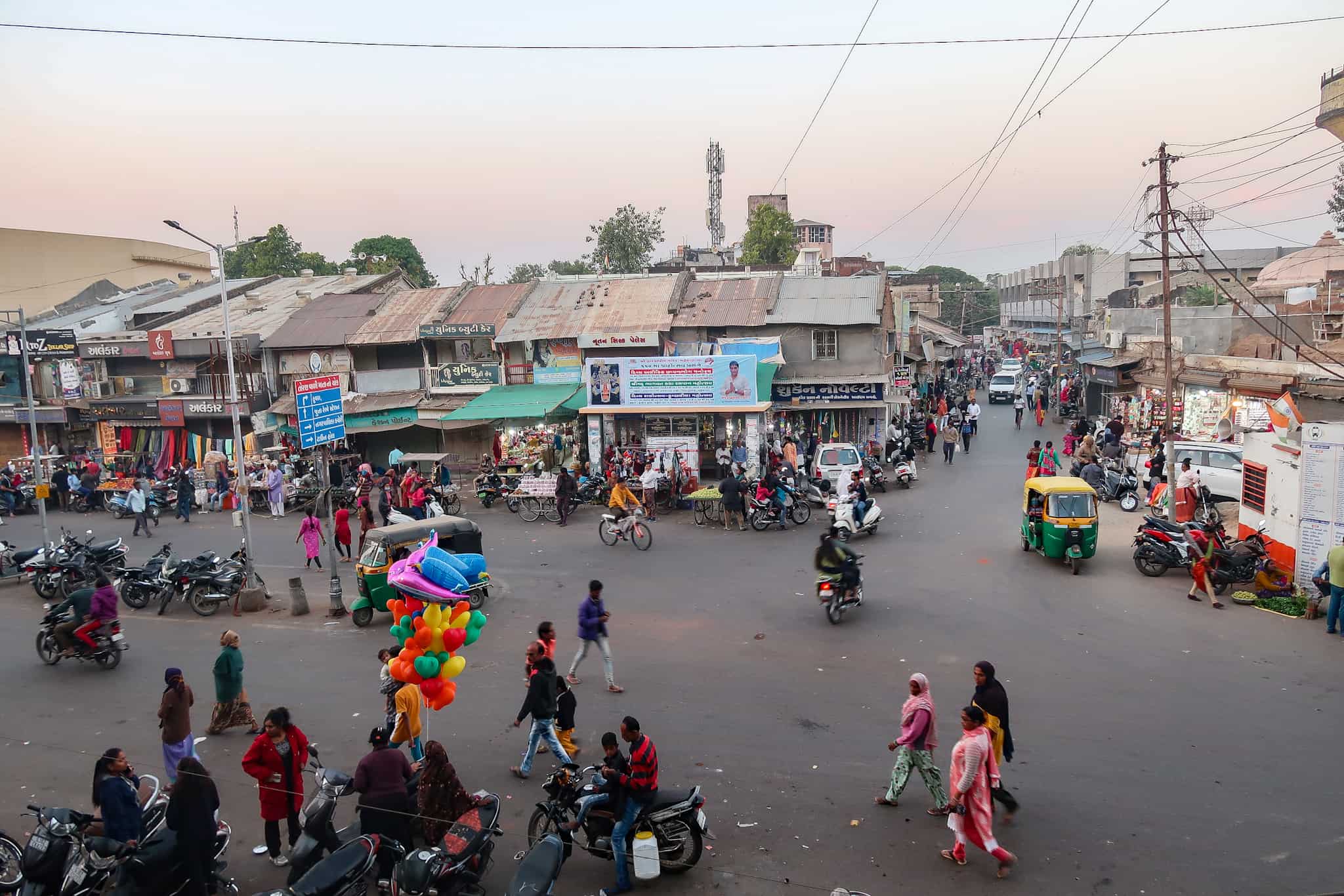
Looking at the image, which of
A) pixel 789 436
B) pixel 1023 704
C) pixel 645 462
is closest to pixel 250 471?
pixel 645 462

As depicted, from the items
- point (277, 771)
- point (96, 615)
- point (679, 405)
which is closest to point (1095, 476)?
point (679, 405)

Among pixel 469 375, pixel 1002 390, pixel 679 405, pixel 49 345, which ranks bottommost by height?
pixel 1002 390

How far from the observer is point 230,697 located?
950 centimetres

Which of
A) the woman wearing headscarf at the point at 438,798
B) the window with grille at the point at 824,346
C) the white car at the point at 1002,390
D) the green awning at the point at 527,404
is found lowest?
the woman wearing headscarf at the point at 438,798

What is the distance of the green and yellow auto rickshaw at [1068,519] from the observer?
1533cm

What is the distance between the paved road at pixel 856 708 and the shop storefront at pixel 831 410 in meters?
9.91

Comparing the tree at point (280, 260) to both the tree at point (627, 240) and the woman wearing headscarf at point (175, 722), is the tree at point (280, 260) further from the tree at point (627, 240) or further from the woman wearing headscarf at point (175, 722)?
the woman wearing headscarf at point (175, 722)

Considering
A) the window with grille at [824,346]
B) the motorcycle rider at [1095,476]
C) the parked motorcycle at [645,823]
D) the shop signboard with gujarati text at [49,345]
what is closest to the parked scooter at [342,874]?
the parked motorcycle at [645,823]

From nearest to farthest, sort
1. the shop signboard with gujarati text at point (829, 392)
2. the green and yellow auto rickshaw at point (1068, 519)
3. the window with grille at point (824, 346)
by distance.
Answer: the green and yellow auto rickshaw at point (1068, 519)
the shop signboard with gujarati text at point (829, 392)
the window with grille at point (824, 346)

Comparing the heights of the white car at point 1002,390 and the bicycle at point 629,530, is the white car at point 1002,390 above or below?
above

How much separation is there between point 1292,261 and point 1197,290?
10.0m

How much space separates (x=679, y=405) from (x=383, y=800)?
1742 cm

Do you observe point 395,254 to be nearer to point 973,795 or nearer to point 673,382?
point 673,382

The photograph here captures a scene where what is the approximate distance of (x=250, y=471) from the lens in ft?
84.2
